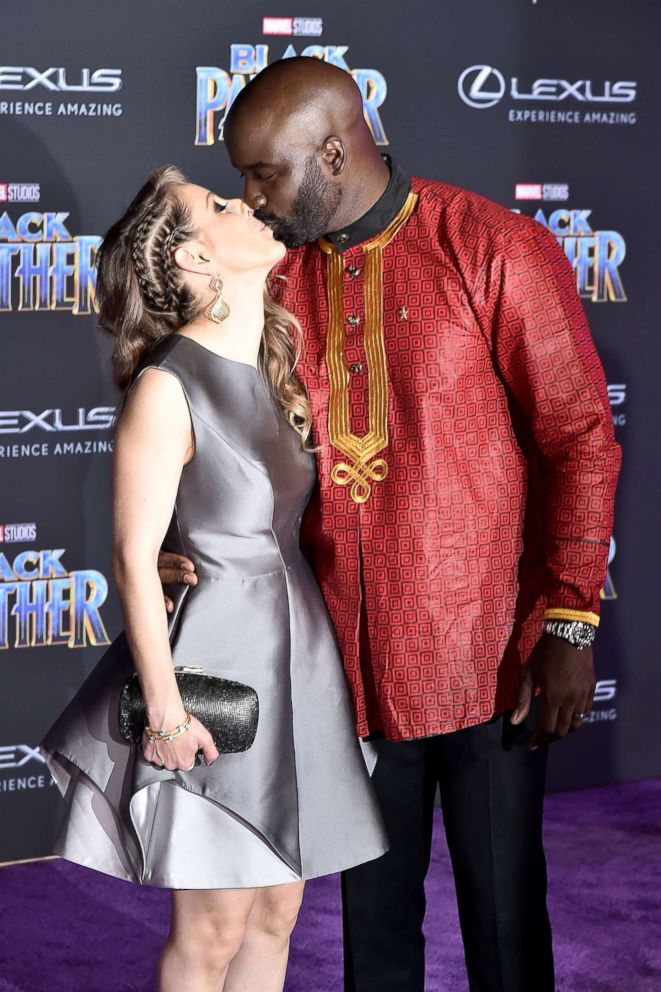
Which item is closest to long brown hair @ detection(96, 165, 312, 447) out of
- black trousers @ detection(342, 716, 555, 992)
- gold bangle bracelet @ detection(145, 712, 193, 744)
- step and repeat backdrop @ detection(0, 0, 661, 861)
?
gold bangle bracelet @ detection(145, 712, 193, 744)

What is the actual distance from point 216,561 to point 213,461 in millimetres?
162

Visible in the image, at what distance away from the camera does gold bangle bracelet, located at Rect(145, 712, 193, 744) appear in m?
1.95

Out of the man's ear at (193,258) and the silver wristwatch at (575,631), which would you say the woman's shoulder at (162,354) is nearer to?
the man's ear at (193,258)

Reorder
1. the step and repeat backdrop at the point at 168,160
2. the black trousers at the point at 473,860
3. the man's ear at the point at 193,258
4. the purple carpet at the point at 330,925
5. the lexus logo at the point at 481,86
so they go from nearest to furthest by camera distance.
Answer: the man's ear at the point at 193,258 < the black trousers at the point at 473,860 < the purple carpet at the point at 330,925 < the step and repeat backdrop at the point at 168,160 < the lexus logo at the point at 481,86

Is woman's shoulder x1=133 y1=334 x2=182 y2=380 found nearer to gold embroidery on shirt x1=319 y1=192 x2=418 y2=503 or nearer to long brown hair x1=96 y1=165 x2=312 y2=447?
long brown hair x1=96 y1=165 x2=312 y2=447

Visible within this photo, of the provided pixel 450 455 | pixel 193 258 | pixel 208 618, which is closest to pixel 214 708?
pixel 208 618

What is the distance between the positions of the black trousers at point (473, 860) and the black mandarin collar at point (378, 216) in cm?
86

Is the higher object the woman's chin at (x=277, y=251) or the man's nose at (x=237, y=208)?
the man's nose at (x=237, y=208)

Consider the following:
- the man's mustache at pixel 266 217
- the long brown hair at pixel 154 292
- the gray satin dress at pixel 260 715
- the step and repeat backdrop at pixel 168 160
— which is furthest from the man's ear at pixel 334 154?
the step and repeat backdrop at pixel 168 160

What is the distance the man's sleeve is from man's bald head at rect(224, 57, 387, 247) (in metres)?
0.30

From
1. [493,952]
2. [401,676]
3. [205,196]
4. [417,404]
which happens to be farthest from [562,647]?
[205,196]

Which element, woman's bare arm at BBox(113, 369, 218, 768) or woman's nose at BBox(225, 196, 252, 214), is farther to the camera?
woman's nose at BBox(225, 196, 252, 214)

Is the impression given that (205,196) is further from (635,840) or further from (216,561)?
(635,840)

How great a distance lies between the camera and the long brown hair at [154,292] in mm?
2041
